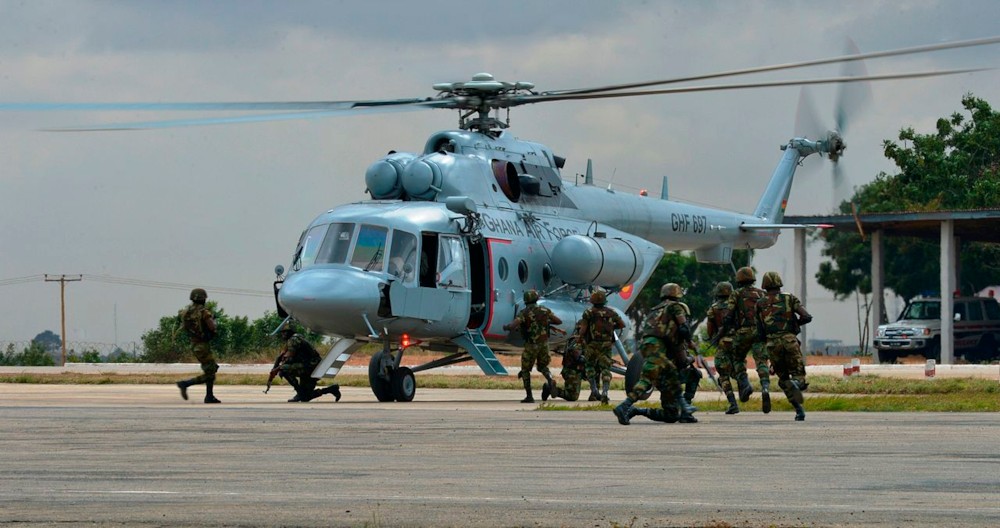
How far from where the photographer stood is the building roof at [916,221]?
4994 centimetres

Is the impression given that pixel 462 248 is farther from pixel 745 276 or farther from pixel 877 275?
pixel 877 275

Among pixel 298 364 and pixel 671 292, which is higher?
pixel 671 292

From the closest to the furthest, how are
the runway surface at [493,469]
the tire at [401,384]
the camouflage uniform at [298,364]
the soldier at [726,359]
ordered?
the runway surface at [493,469] < the soldier at [726,359] < the camouflage uniform at [298,364] < the tire at [401,384]

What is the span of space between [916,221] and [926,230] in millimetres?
5805

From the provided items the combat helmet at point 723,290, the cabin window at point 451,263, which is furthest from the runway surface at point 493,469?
the cabin window at point 451,263

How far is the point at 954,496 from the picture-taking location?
9.79 m

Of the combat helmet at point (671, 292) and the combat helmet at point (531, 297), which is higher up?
the combat helmet at point (671, 292)

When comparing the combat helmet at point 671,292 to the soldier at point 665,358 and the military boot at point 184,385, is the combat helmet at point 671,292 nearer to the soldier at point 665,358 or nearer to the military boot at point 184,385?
the soldier at point 665,358

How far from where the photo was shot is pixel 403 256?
23781mm

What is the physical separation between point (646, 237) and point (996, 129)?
4596cm

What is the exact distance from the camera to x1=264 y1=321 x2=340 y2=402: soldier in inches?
947

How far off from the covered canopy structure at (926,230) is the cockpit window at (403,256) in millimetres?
29153

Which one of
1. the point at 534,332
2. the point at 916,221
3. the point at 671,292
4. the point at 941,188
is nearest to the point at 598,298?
the point at 534,332

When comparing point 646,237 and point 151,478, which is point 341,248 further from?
point 151,478
